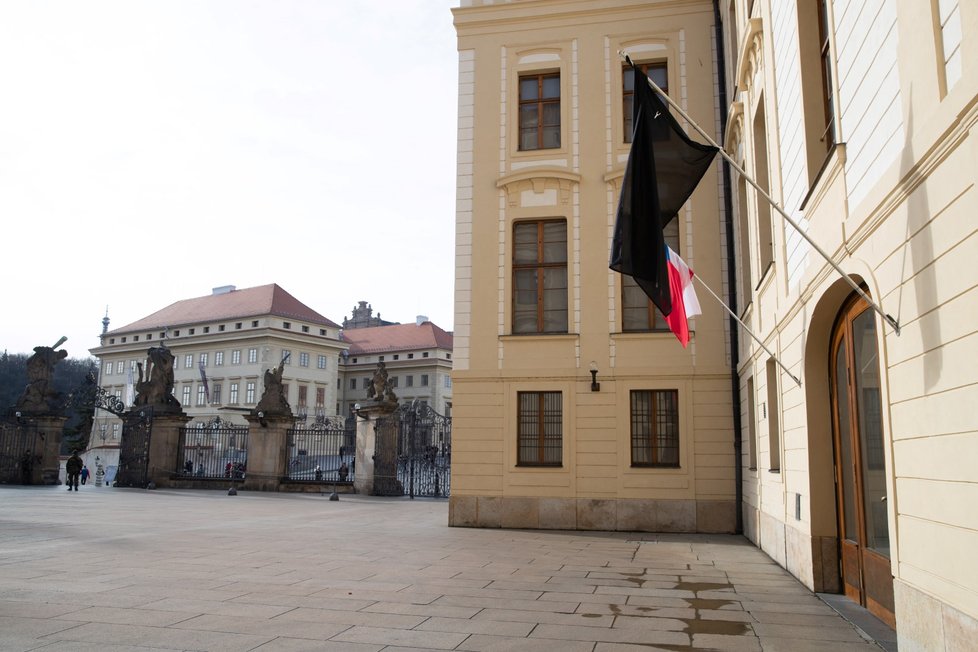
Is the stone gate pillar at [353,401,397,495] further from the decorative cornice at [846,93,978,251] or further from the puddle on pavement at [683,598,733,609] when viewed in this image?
the decorative cornice at [846,93,978,251]

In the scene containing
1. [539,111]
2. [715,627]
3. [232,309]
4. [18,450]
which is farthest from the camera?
[232,309]

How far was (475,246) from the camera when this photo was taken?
58.2 feet

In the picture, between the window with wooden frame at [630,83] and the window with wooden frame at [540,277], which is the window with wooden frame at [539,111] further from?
the window with wooden frame at [540,277]

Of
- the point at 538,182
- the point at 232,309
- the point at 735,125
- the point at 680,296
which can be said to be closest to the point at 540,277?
the point at 538,182

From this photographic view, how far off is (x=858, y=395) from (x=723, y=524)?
337 inches

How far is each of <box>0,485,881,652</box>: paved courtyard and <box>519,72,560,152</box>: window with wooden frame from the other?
866 centimetres

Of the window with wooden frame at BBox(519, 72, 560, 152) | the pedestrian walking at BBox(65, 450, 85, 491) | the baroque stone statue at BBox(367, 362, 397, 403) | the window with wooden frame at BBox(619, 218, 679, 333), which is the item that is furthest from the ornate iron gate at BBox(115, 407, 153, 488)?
the window with wooden frame at BBox(619, 218, 679, 333)

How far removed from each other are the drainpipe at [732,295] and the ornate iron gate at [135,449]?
2318 centimetres

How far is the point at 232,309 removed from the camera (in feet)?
282

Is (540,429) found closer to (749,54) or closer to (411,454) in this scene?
(749,54)

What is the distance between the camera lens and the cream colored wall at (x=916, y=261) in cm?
447

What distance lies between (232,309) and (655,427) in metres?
76.3

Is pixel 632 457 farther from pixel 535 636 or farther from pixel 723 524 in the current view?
pixel 535 636

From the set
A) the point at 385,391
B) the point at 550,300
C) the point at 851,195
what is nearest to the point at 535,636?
the point at 851,195
